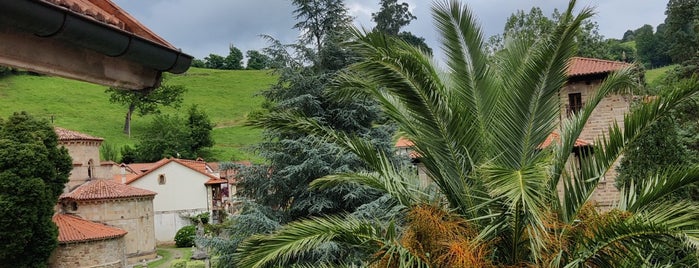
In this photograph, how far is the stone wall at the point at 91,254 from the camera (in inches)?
987

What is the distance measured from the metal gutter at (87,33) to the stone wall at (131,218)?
1158 inches

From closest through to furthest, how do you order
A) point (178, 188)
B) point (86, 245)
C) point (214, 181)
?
point (86, 245), point (178, 188), point (214, 181)

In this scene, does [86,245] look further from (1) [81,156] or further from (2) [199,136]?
(2) [199,136]

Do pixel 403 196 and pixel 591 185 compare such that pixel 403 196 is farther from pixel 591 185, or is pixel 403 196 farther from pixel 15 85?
pixel 15 85

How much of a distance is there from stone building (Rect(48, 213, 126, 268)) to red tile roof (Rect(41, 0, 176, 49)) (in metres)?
25.7

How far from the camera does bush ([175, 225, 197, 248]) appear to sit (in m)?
37.1

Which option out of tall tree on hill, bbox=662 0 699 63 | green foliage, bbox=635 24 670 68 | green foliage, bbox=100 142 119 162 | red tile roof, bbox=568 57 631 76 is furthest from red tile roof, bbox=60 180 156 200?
green foliage, bbox=635 24 670 68

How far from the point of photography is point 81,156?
3167 cm

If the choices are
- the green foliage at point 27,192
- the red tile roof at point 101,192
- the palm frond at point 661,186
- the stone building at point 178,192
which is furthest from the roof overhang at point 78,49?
the stone building at point 178,192

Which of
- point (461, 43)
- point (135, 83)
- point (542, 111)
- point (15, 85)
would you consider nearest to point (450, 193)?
point (542, 111)

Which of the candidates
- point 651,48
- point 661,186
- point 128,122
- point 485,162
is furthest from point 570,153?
point 651,48

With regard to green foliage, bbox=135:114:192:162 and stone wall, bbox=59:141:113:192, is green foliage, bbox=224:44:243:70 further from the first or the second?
stone wall, bbox=59:141:113:192

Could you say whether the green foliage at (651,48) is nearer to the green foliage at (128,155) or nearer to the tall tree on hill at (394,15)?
the tall tree on hill at (394,15)

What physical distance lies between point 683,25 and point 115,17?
3132 cm
